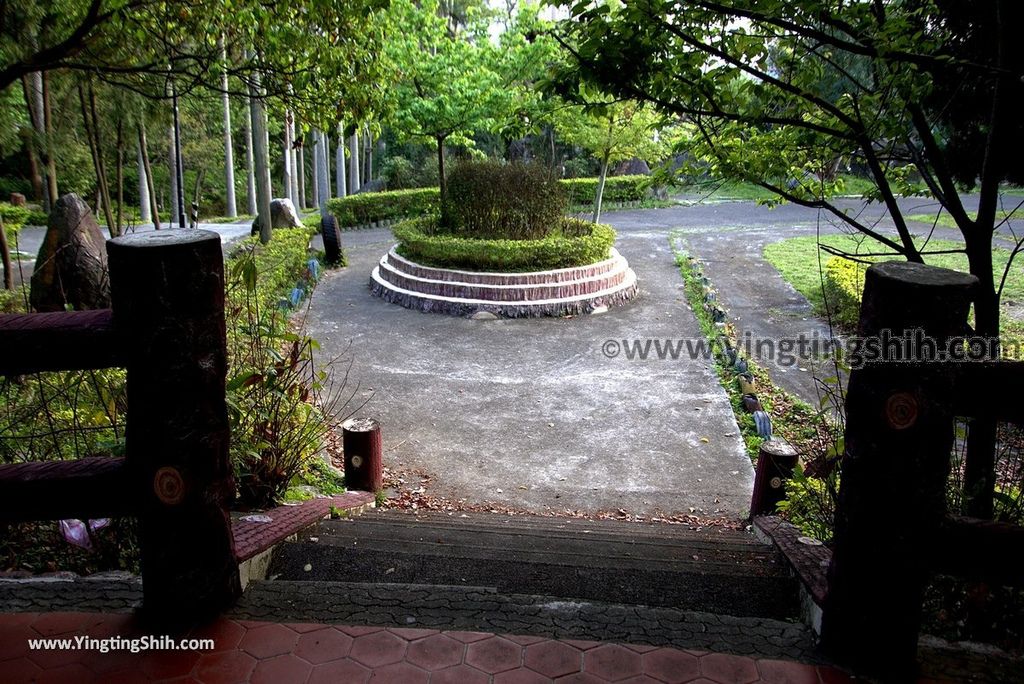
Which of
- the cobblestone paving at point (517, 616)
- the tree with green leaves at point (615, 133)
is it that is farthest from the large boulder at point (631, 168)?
the cobblestone paving at point (517, 616)

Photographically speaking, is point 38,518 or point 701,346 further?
point 701,346

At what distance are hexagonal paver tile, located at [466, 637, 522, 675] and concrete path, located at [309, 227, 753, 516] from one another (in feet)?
10.9

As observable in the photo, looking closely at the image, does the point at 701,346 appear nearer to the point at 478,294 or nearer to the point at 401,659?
the point at 478,294

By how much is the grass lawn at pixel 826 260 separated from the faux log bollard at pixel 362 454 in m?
6.73

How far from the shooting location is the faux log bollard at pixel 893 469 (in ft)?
6.72

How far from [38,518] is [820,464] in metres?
3.51

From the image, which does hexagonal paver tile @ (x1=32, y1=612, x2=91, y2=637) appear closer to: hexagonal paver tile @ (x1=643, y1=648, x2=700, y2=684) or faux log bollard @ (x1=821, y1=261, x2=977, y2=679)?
hexagonal paver tile @ (x1=643, y1=648, x2=700, y2=684)

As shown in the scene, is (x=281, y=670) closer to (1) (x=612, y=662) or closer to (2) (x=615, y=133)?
(1) (x=612, y=662)

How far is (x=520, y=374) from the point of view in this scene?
28.3 ft

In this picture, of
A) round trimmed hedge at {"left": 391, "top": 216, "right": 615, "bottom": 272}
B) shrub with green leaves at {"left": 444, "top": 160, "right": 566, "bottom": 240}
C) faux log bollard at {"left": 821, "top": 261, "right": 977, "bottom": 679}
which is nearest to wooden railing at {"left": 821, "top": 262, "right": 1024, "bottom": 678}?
faux log bollard at {"left": 821, "top": 261, "right": 977, "bottom": 679}

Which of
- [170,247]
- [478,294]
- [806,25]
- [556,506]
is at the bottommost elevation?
[556,506]

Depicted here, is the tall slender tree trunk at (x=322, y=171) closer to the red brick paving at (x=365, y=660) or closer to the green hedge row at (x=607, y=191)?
the green hedge row at (x=607, y=191)

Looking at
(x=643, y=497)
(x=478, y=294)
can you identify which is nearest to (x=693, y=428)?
(x=643, y=497)

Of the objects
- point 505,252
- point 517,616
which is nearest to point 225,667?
point 517,616
